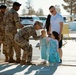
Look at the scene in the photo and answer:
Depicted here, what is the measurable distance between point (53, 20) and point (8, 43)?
1560 millimetres

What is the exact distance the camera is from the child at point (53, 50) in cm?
1003

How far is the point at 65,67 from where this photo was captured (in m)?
9.31

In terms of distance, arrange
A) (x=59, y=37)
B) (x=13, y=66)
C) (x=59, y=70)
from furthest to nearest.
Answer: (x=59, y=37) < (x=13, y=66) < (x=59, y=70)

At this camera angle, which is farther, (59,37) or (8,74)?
(59,37)

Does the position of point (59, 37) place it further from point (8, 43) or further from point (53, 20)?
point (8, 43)

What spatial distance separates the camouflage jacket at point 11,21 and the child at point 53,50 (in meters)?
1.08

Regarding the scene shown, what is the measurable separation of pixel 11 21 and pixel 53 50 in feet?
5.09

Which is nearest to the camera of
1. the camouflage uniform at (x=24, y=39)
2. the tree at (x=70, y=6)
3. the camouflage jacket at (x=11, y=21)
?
the camouflage uniform at (x=24, y=39)

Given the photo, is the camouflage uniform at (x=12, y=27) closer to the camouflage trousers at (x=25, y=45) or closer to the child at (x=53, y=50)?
the camouflage trousers at (x=25, y=45)

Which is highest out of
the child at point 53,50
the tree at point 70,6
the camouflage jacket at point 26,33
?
the tree at point 70,6

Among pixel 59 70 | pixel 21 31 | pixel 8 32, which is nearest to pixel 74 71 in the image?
pixel 59 70

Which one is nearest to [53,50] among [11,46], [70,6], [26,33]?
[26,33]

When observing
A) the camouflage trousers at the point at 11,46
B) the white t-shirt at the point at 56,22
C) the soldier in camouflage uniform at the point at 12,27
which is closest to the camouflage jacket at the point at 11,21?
the soldier in camouflage uniform at the point at 12,27

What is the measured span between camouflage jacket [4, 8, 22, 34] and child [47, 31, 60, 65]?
42.6 inches
